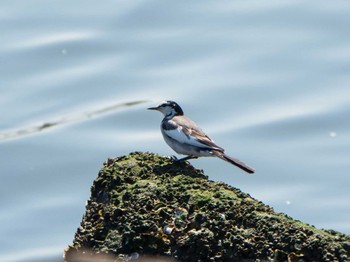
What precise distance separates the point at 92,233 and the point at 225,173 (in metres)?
5.76

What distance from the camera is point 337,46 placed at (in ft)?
50.4

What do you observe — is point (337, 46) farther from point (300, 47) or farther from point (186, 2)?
point (186, 2)

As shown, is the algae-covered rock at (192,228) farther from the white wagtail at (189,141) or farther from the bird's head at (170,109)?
the bird's head at (170,109)

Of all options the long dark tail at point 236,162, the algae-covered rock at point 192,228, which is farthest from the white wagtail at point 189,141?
the algae-covered rock at point 192,228

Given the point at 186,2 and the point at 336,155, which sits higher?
the point at 186,2

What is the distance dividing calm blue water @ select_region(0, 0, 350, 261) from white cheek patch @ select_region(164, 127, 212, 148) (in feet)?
4.84

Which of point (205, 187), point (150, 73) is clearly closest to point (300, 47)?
point (150, 73)

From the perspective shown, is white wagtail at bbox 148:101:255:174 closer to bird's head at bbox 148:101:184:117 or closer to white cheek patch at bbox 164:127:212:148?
white cheek patch at bbox 164:127:212:148

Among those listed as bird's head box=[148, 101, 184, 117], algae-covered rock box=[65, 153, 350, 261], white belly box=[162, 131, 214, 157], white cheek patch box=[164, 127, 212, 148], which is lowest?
algae-covered rock box=[65, 153, 350, 261]

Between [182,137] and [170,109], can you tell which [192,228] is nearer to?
[182,137]

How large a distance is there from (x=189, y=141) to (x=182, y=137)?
0.37ft

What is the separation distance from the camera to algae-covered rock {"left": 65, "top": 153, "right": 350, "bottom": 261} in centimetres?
723

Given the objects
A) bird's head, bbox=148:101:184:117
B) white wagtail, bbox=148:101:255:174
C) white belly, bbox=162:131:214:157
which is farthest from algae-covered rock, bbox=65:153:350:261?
bird's head, bbox=148:101:184:117

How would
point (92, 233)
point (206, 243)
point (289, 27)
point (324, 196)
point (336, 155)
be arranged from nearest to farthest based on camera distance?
point (206, 243), point (92, 233), point (324, 196), point (336, 155), point (289, 27)
